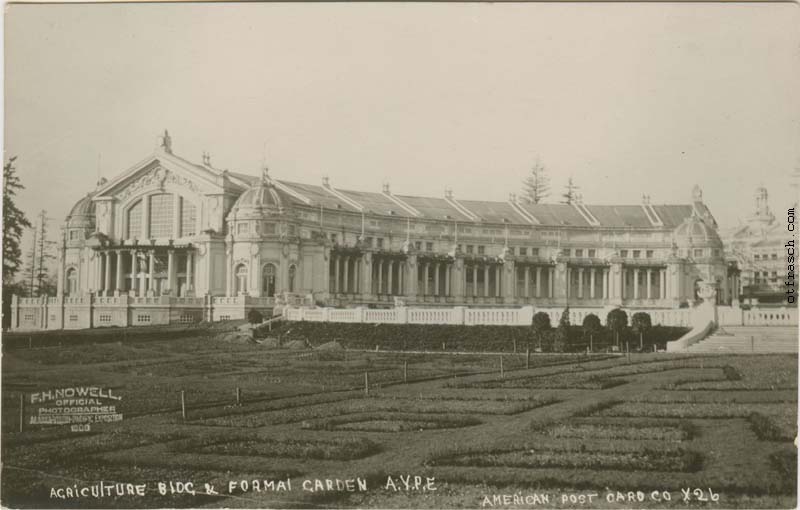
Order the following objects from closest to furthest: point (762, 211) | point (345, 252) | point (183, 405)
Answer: point (183, 405) < point (762, 211) < point (345, 252)

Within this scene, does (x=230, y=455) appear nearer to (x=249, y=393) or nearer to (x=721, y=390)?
(x=249, y=393)

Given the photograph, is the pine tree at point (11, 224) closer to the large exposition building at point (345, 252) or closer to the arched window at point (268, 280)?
the large exposition building at point (345, 252)

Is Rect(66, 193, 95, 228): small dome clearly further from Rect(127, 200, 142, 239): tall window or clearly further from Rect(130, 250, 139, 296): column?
Rect(130, 250, 139, 296): column

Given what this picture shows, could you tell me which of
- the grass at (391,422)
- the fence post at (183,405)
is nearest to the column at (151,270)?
the fence post at (183,405)

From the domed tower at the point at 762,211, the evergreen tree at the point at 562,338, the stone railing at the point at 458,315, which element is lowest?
the evergreen tree at the point at 562,338

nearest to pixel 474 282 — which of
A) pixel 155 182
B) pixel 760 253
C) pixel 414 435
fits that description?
pixel 760 253

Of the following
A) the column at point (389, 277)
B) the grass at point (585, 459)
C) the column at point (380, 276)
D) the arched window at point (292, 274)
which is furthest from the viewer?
the column at point (389, 277)

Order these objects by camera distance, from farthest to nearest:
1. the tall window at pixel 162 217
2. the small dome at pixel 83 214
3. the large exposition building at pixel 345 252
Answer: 1. the tall window at pixel 162 217
2. the large exposition building at pixel 345 252
3. the small dome at pixel 83 214

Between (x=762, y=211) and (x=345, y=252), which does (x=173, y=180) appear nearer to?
(x=345, y=252)
